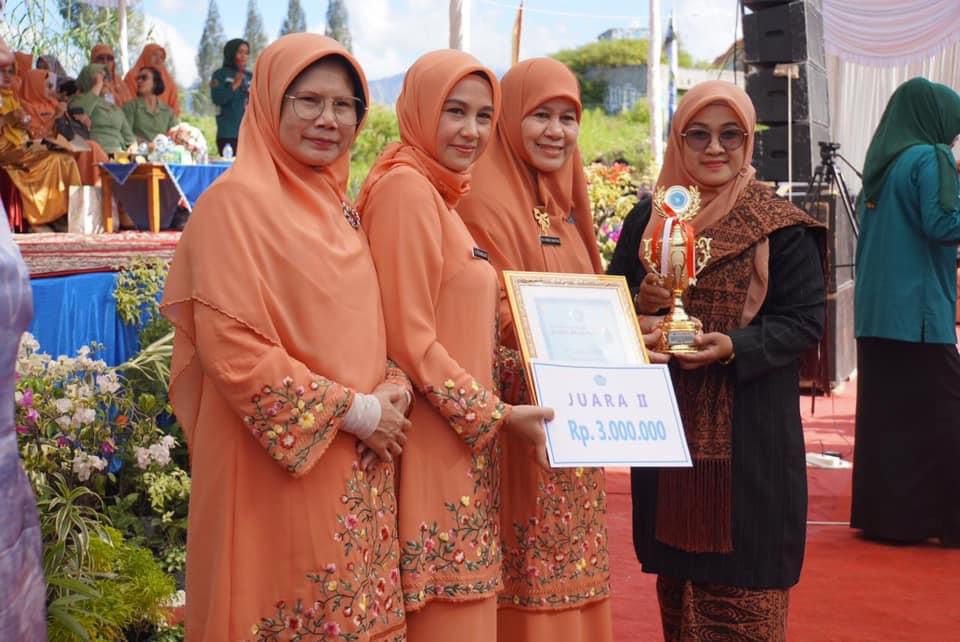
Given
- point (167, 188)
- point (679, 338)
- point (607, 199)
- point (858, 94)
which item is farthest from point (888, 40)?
point (679, 338)

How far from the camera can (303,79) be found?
2.31m

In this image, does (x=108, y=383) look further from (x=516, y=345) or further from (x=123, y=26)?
(x=123, y=26)

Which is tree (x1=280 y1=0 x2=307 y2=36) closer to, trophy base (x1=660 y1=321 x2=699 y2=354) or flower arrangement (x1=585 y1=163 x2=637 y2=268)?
flower arrangement (x1=585 y1=163 x2=637 y2=268)

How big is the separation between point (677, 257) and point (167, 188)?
7.93 metres

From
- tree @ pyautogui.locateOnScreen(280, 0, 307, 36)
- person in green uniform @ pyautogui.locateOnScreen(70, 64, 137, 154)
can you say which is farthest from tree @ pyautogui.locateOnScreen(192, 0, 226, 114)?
person in green uniform @ pyautogui.locateOnScreen(70, 64, 137, 154)

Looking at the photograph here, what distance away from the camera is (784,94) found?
9031 mm

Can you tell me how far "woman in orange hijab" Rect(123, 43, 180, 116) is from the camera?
11586 millimetres

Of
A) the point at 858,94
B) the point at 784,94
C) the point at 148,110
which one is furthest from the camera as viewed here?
the point at 858,94

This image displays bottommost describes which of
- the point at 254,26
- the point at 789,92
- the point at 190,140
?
the point at 190,140

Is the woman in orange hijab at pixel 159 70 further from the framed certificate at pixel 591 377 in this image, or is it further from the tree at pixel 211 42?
the tree at pixel 211 42

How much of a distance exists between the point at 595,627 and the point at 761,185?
1.23 m

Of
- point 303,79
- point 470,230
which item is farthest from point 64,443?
point 303,79

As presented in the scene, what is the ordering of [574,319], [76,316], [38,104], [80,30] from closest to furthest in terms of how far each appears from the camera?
[574,319], [76,316], [38,104], [80,30]

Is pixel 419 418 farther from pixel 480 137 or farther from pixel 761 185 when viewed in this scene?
pixel 761 185
